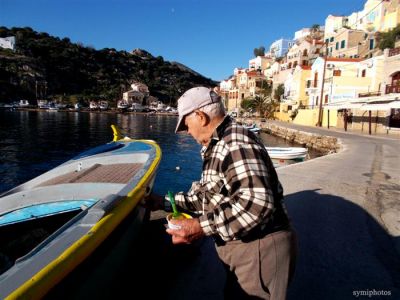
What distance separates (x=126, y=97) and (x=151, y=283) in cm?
12414

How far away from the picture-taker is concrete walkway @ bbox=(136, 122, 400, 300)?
323 centimetres

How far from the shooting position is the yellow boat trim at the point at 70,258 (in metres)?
1.61

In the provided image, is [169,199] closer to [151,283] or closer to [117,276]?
[117,276]

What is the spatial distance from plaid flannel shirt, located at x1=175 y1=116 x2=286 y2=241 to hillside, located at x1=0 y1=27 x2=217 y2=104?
115 m

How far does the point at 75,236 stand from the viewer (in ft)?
7.21

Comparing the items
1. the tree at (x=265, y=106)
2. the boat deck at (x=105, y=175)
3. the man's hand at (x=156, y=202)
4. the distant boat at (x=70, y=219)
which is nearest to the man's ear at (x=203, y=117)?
the man's hand at (x=156, y=202)

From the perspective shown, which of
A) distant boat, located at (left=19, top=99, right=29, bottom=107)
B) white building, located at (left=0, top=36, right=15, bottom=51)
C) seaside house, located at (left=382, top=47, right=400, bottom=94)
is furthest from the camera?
white building, located at (left=0, top=36, right=15, bottom=51)

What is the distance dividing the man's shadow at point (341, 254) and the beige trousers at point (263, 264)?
139cm

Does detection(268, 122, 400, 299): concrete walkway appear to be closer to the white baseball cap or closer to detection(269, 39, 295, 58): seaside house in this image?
the white baseball cap

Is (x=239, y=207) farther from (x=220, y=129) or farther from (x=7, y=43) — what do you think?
(x=7, y=43)

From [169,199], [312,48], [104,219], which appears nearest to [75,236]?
[104,219]

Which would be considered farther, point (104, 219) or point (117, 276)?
point (117, 276)

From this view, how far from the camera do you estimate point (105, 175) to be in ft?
18.0

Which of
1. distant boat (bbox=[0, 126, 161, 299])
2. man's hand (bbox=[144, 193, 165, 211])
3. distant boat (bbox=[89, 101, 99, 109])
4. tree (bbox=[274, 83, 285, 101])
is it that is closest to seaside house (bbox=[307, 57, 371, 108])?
tree (bbox=[274, 83, 285, 101])
